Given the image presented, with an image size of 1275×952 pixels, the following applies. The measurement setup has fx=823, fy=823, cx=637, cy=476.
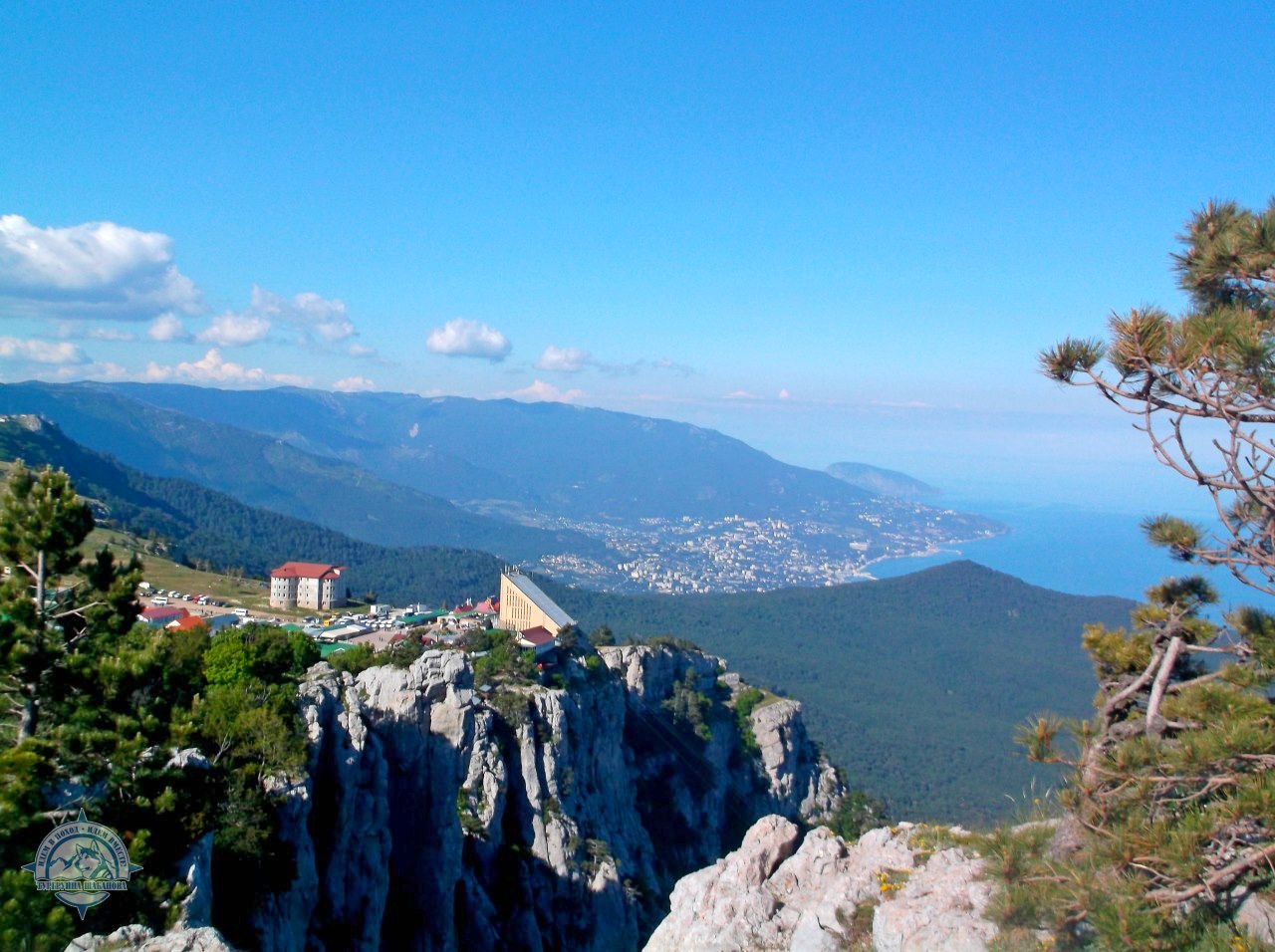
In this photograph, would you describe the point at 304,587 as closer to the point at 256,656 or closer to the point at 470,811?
the point at 256,656

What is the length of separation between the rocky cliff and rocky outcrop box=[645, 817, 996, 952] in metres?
8.50

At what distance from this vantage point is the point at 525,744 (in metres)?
28.2

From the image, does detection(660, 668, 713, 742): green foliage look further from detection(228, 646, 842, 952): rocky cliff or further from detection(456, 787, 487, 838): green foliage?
detection(456, 787, 487, 838): green foliage

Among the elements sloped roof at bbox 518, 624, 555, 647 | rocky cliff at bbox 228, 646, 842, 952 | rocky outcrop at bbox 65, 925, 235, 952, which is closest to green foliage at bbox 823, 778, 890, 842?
rocky cliff at bbox 228, 646, 842, 952

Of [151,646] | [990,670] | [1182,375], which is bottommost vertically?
[990,670]

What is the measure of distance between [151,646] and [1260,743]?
42.7 feet

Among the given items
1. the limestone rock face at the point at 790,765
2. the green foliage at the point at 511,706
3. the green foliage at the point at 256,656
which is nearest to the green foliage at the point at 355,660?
the green foliage at the point at 256,656

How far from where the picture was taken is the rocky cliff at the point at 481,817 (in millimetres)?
18844

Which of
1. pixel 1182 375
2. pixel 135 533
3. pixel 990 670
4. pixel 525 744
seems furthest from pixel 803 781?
pixel 135 533

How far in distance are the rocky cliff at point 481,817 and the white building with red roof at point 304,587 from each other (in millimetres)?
24453

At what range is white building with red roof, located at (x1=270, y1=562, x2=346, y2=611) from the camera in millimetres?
55188

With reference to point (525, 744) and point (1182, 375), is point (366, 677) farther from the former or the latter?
point (1182, 375)

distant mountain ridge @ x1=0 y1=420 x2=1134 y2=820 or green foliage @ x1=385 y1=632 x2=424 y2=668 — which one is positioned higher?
green foliage @ x1=385 y1=632 x2=424 y2=668

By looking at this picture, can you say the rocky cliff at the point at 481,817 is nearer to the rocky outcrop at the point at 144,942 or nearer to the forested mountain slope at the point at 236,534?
the rocky outcrop at the point at 144,942
